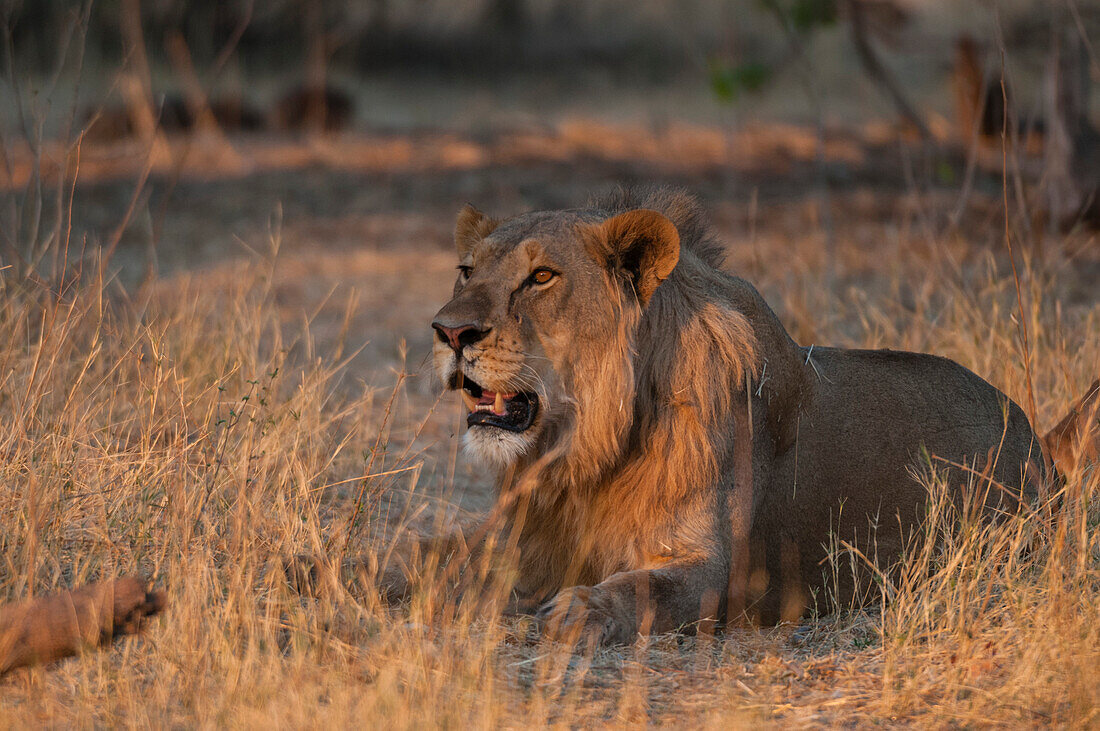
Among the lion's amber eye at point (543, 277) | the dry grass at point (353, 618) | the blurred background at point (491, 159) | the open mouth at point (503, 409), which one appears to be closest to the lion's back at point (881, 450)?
the dry grass at point (353, 618)

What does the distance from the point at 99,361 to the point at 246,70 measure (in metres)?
20.2

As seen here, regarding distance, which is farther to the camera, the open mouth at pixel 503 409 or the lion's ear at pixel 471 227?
the lion's ear at pixel 471 227

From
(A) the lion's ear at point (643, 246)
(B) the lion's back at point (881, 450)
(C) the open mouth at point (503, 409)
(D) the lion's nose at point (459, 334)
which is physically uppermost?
(A) the lion's ear at point (643, 246)

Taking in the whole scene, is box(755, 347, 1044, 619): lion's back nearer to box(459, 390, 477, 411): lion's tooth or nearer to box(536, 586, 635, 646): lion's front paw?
box(536, 586, 635, 646): lion's front paw

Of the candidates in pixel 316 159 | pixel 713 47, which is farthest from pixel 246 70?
pixel 316 159

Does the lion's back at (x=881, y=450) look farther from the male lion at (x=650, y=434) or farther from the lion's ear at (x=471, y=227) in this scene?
the lion's ear at (x=471, y=227)

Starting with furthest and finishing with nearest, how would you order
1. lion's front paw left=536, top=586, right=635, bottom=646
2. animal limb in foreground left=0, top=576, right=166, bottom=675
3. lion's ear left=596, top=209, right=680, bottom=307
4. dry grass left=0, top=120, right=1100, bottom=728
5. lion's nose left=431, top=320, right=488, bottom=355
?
lion's ear left=596, top=209, right=680, bottom=307 < lion's nose left=431, top=320, right=488, bottom=355 < lion's front paw left=536, top=586, right=635, bottom=646 < dry grass left=0, top=120, right=1100, bottom=728 < animal limb in foreground left=0, top=576, right=166, bottom=675

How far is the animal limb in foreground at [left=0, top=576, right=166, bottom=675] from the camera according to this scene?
2.73 metres

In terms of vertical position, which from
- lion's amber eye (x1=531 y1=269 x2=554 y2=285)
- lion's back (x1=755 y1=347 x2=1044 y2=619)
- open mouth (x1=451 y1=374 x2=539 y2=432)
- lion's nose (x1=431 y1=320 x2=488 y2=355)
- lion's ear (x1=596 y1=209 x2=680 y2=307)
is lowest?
lion's back (x1=755 y1=347 x2=1044 y2=619)

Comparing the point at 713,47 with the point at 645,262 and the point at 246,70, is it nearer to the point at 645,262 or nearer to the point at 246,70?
the point at 246,70

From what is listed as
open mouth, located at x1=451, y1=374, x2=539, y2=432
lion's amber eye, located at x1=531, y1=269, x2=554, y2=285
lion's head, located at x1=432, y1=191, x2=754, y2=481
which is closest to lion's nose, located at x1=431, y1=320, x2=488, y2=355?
lion's head, located at x1=432, y1=191, x2=754, y2=481

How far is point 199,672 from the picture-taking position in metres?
3.00

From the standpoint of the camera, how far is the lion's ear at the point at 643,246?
361 centimetres

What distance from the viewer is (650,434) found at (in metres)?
3.74
